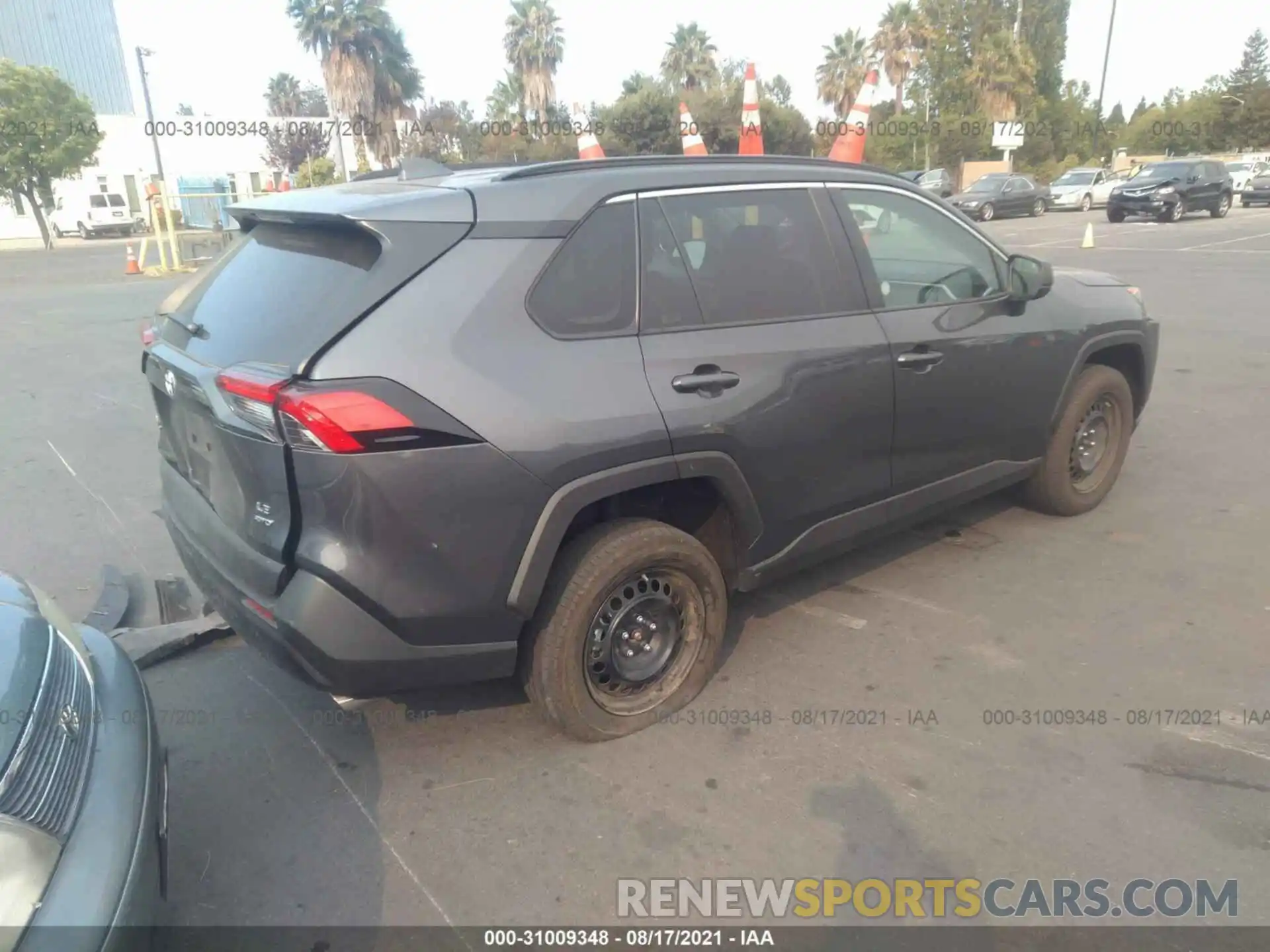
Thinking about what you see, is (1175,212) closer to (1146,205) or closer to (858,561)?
(1146,205)

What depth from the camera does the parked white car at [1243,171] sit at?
34000mm

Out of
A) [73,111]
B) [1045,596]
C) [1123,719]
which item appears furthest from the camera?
[73,111]

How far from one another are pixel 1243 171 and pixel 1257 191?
411cm

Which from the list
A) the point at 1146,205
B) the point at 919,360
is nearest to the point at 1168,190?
the point at 1146,205

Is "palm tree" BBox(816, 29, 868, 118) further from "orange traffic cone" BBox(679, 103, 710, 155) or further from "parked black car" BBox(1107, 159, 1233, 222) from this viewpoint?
"orange traffic cone" BBox(679, 103, 710, 155)

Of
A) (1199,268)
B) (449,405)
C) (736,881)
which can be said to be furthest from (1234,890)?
(1199,268)

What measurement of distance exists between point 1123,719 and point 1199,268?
591 inches

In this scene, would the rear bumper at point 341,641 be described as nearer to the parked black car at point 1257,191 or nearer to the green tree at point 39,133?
the green tree at point 39,133

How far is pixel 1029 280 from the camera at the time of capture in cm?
420

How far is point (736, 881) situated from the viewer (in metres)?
2.56

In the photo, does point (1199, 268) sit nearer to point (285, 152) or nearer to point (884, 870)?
point (884, 870)

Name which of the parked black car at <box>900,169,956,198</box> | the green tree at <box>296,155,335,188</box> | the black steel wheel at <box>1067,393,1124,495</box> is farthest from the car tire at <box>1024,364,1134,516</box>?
the green tree at <box>296,155,335,188</box>

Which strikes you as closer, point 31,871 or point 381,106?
point 31,871

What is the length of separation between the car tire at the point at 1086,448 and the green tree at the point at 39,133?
37813 millimetres
